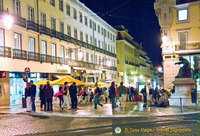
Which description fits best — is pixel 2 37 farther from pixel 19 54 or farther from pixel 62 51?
pixel 62 51

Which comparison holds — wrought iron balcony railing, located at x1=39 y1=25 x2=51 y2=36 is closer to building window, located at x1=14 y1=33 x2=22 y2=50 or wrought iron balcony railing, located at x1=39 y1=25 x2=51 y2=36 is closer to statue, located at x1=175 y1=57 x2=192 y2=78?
building window, located at x1=14 y1=33 x2=22 y2=50

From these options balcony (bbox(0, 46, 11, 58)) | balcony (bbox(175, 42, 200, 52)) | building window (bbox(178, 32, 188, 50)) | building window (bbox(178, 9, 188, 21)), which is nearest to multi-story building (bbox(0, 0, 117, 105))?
balcony (bbox(0, 46, 11, 58))

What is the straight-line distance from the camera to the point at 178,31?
109 ft

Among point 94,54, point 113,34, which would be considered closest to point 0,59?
point 94,54

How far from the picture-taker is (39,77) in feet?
94.0

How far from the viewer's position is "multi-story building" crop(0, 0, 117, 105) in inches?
911

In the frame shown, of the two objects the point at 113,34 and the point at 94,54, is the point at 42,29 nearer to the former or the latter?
the point at 94,54

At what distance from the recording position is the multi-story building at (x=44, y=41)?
2314cm

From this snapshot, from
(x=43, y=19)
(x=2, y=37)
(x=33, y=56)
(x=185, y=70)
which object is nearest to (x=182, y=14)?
(x=185, y=70)

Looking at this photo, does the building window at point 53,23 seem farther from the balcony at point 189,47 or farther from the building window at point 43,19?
the balcony at point 189,47

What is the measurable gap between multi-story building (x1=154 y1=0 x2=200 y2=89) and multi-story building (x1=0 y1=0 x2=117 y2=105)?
1229 centimetres

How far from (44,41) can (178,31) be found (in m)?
18.1

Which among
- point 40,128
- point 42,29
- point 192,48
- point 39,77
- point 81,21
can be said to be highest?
point 81,21

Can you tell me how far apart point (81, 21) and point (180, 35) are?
16.9m
